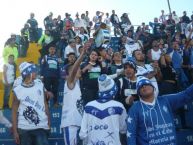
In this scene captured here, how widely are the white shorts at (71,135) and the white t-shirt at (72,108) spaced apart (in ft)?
0.23

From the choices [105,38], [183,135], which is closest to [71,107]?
[183,135]

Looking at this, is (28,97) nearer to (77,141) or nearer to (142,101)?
(77,141)

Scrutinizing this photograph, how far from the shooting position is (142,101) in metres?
5.06

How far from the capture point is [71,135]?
22.2 ft

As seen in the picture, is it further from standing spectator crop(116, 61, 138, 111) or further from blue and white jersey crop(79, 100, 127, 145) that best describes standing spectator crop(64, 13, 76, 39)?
blue and white jersey crop(79, 100, 127, 145)

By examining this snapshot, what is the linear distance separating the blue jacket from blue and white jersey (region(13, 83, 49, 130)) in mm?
→ 1961

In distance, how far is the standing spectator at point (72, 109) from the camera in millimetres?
6750

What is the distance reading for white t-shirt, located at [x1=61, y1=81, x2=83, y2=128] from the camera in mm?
6758

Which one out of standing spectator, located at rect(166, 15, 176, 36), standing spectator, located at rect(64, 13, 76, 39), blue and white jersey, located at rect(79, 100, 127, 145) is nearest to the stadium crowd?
blue and white jersey, located at rect(79, 100, 127, 145)

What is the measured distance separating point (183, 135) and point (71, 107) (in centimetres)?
346

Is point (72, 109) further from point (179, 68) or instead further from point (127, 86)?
point (179, 68)

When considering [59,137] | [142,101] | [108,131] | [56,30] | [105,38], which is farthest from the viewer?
[56,30]

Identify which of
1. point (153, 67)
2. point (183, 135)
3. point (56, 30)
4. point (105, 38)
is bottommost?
point (183, 135)

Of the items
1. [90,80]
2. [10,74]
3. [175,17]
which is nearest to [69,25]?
[175,17]
